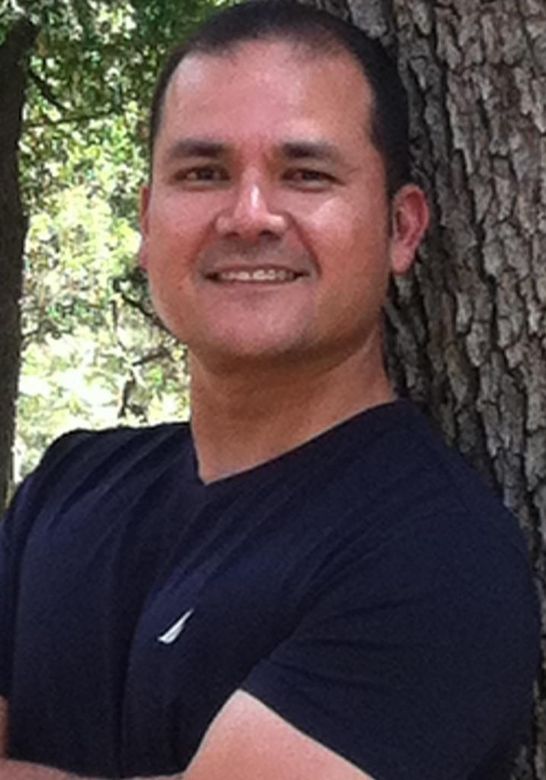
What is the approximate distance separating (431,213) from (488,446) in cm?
42

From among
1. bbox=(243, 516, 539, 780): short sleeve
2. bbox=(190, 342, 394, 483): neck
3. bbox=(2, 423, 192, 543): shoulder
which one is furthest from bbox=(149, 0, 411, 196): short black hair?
bbox=(243, 516, 539, 780): short sleeve


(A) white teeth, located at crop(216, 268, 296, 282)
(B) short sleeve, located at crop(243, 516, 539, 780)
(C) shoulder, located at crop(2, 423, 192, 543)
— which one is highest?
(A) white teeth, located at crop(216, 268, 296, 282)

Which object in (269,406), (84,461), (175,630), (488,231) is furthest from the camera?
(84,461)

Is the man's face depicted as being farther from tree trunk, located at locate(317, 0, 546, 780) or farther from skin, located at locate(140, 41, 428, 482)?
tree trunk, located at locate(317, 0, 546, 780)

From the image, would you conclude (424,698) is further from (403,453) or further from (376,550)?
(403,453)

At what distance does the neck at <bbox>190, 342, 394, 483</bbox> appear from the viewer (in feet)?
9.63

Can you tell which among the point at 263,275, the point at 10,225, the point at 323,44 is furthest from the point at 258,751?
the point at 10,225

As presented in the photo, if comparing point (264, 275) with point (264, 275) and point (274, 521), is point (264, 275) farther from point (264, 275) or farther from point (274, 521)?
point (274, 521)

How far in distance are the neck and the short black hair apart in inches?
13.1

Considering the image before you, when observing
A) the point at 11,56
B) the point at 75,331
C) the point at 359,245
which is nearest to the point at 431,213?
the point at 359,245

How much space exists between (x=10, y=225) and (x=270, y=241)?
8.61 meters

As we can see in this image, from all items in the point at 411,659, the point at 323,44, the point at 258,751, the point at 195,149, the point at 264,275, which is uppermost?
the point at 323,44

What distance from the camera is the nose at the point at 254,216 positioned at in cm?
279

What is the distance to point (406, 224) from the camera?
3.05 meters
